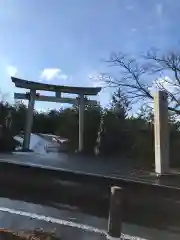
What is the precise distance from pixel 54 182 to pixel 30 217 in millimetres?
1781

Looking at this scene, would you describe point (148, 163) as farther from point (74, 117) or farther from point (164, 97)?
point (74, 117)

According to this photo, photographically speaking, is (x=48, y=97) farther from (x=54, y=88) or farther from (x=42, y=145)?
(x=42, y=145)

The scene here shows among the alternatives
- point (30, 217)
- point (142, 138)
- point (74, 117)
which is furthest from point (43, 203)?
point (74, 117)

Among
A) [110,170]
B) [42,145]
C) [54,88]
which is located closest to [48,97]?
[54,88]

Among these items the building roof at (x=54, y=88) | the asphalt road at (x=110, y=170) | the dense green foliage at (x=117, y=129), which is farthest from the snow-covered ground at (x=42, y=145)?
the asphalt road at (x=110, y=170)

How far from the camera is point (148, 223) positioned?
7.62 meters

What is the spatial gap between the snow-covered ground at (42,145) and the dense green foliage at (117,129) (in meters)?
1.02

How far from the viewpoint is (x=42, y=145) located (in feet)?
101

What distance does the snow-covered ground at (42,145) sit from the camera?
2850 cm

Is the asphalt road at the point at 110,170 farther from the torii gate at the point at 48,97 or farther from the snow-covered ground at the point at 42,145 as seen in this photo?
the snow-covered ground at the point at 42,145

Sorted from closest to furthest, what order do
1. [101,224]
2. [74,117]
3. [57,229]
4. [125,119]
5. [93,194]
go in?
[57,229], [101,224], [93,194], [125,119], [74,117]

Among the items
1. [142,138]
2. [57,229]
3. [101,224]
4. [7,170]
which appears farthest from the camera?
[142,138]

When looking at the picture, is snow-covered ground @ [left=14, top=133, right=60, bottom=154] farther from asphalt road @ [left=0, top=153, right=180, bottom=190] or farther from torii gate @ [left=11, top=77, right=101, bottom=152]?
asphalt road @ [left=0, top=153, right=180, bottom=190]

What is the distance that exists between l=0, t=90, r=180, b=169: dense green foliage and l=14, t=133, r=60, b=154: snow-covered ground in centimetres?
102
